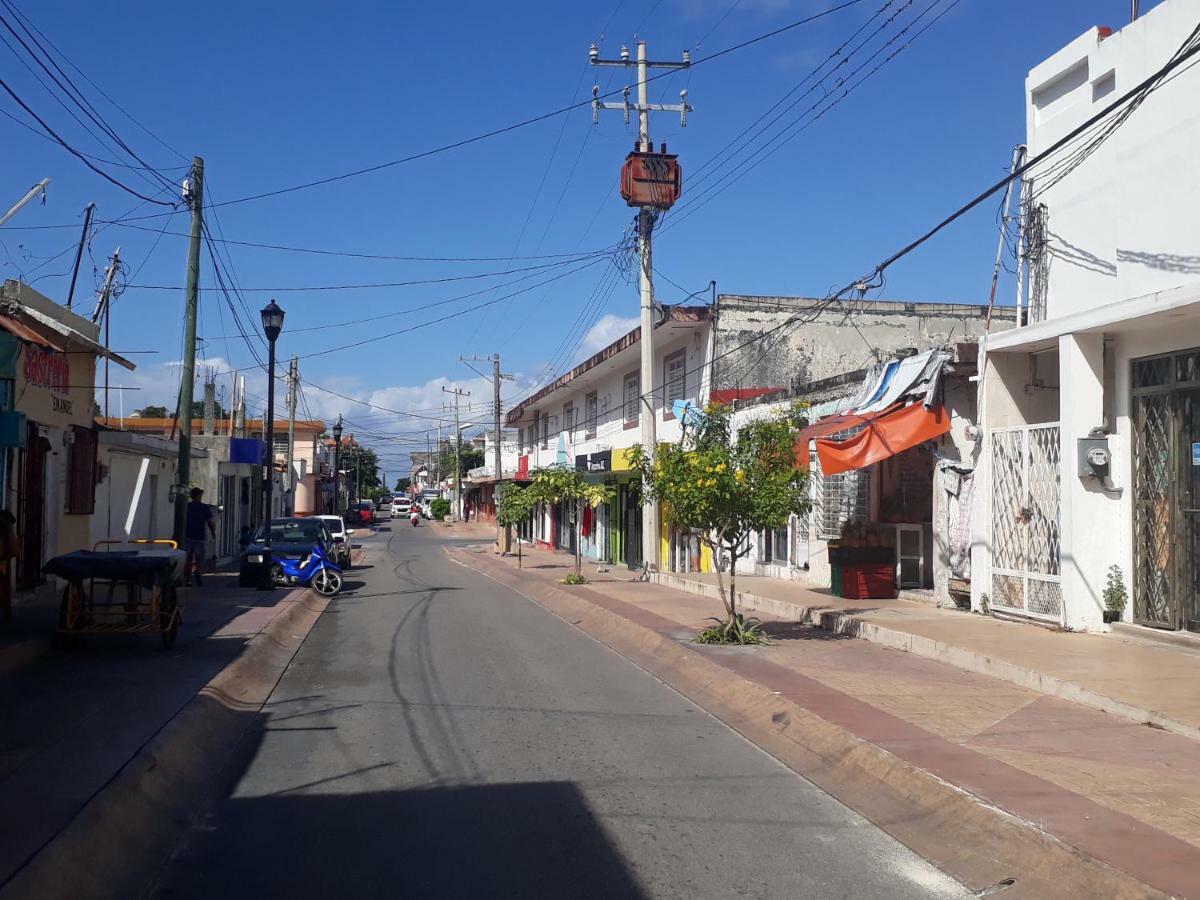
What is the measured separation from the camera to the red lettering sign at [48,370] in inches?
→ 613

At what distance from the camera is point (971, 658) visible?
1118 cm

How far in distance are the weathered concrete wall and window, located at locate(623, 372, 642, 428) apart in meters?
6.67

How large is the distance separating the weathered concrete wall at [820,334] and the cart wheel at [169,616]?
58.0ft

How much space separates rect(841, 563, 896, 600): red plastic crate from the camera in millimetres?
17688

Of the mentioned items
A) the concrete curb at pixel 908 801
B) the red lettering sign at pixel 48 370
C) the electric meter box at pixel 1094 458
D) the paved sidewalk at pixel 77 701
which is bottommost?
the concrete curb at pixel 908 801

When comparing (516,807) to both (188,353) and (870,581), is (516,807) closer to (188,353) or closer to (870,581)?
(870,581)

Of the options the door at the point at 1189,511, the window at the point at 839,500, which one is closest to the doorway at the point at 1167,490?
the door at the point at 1189,511

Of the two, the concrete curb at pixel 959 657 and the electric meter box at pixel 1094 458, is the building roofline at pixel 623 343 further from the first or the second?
the electric meter box at pixel 1094 458

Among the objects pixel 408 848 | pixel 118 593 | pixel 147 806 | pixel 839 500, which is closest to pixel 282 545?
pixel 839 500

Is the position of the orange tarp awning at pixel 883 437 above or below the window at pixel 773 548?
above

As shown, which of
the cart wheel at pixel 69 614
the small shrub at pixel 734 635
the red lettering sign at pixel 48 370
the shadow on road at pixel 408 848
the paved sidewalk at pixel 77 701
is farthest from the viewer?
the red lettering sign at pixel 48 370

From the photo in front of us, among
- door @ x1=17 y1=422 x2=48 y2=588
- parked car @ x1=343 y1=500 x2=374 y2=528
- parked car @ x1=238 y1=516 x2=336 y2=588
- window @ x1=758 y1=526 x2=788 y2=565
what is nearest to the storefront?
door @ x1=17 y1=422 x2=48 y2=588

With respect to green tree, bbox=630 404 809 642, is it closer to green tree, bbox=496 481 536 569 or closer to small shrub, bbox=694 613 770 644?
small shrub, bbox=694 613 770 644

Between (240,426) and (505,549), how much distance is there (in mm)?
13760
